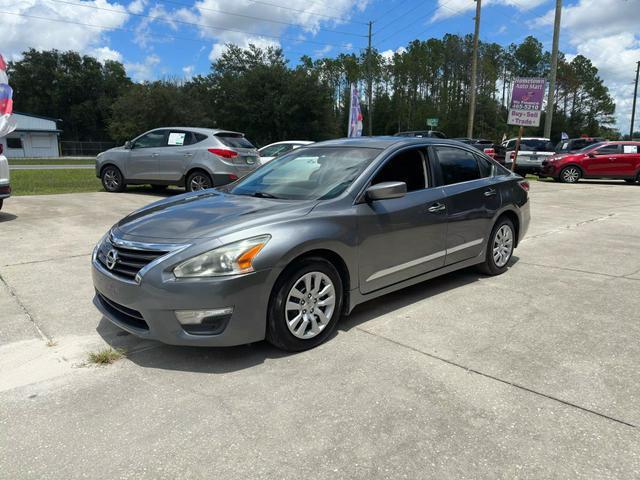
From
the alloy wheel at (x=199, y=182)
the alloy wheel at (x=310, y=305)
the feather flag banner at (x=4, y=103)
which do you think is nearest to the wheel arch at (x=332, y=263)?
the alloy wheel at (x=310, y=305)

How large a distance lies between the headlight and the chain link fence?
6291 cm

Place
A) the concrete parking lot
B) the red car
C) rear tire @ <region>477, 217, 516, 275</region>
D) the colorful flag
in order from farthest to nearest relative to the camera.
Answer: the colorful flag
the red car
rear tire @ <region>477, 217, 516, 275</region>
the concrete parking lot

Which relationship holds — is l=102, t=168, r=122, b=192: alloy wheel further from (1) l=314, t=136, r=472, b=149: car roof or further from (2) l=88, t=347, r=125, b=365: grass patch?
(2) l=88, t=347, r=125, b=365: grass patch

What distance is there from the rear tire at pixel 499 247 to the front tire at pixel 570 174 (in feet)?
52.0

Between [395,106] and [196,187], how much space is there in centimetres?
7000

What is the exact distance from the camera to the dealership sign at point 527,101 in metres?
14.1

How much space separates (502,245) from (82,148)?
6395 centimetres

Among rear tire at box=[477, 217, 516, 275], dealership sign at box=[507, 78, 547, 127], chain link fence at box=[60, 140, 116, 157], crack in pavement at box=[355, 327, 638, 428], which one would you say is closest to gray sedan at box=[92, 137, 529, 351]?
rear tire at box=[477, 217, 516, 275]

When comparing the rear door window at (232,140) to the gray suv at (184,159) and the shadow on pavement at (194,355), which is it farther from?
the shadow on pavement at (194,355)

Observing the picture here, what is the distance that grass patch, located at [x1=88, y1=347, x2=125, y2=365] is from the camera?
3.46m

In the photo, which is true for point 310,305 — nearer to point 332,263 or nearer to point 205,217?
point 332,263

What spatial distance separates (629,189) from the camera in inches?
690

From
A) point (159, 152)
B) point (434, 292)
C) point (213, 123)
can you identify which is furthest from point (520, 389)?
point (213, 123)

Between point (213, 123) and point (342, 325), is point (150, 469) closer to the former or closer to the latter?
point (342, 325)
